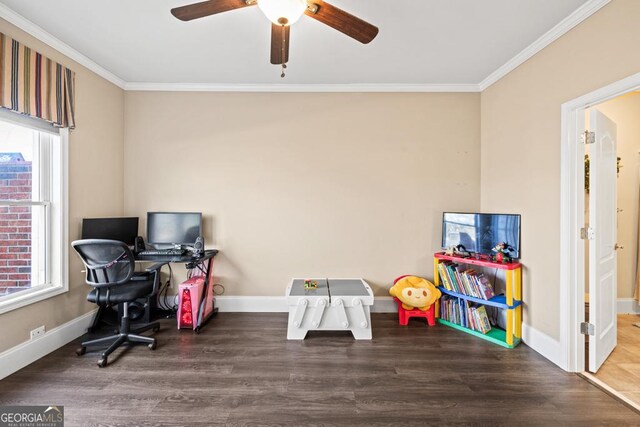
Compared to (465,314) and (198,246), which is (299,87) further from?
(465,314)

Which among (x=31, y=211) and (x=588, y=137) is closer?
(x=588, y=137)

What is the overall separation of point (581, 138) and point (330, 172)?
7.09 feet

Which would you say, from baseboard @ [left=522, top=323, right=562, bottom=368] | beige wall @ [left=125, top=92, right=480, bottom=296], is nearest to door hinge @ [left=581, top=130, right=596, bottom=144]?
beige wall @ [left=125, top=92, right=480, bottom=296]

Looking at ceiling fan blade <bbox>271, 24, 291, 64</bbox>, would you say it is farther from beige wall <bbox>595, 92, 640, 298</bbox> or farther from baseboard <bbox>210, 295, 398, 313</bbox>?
beige wall <bbox>595, 92, 640, 298</bbox>

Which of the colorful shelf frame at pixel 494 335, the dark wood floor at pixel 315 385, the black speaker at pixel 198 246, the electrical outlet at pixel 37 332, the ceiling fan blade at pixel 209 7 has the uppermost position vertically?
the ceiling fan blade at pixel 209 7

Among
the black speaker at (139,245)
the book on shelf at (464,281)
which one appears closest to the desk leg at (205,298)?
the black speaker at (139,245)

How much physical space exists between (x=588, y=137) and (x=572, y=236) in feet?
2.46

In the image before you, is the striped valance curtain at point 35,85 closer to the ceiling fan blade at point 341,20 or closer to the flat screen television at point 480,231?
the ceiling fan blade at point 341,20

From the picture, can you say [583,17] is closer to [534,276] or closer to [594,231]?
[594,231]

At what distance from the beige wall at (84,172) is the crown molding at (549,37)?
4.15 metres

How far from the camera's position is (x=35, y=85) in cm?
213

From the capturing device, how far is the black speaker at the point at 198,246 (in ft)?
9.15

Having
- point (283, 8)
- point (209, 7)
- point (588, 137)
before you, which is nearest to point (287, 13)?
point (283, 8)

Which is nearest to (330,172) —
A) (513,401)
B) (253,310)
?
(253,310)
